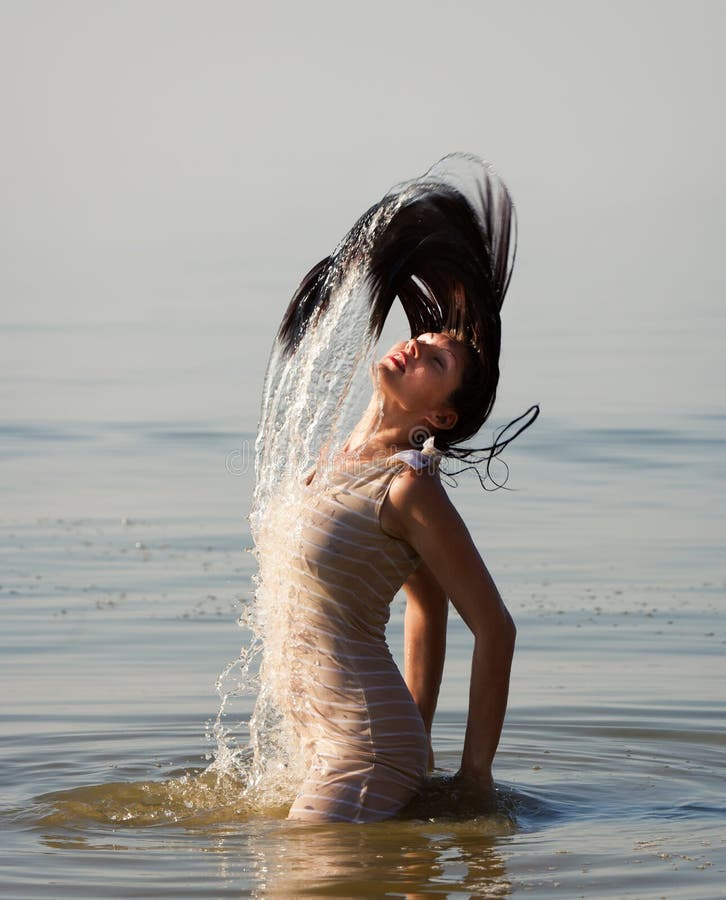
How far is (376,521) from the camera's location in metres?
5.20

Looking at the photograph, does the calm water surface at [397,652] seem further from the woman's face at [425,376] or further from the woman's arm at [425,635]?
the woman's face at [425,376]

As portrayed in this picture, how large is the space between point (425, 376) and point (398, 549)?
532 mm

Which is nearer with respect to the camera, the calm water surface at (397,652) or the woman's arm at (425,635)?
the calm water surface at (397,652)

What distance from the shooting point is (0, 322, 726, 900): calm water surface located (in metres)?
5.18

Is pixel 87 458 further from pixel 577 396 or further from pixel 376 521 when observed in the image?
pixel 376 521

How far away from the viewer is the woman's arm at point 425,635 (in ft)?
18.2

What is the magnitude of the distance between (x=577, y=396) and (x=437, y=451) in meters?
14.1

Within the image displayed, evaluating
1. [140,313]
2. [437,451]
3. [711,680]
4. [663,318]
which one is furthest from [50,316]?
[437,451]

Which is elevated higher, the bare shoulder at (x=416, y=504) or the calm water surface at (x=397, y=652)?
the bare shoulder at (x=416, y=504)

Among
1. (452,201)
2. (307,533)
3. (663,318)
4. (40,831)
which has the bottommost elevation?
(40,831)

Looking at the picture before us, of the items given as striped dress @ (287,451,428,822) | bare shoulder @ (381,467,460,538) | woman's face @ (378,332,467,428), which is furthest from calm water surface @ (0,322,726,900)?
woman's face @ (378,332,467,428)

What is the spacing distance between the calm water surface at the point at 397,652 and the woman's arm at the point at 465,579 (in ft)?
1.29

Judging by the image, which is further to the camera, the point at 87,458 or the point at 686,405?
the point at 686,405

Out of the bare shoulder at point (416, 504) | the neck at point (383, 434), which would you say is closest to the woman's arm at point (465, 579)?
the bare shoulder at point (416, 504)
